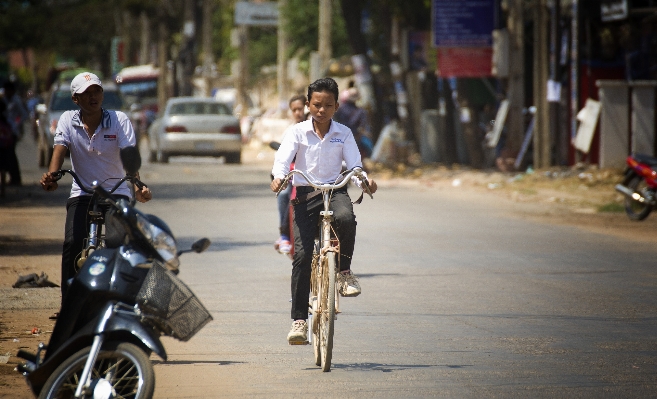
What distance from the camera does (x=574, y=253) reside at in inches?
455

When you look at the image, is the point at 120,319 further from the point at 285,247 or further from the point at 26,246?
the point at 26,246

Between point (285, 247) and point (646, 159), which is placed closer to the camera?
point (285, 247)

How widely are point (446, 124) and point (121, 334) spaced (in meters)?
23.3

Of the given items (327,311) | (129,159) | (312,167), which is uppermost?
(129,159)

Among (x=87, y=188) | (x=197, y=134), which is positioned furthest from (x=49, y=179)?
(x=197, y=134)

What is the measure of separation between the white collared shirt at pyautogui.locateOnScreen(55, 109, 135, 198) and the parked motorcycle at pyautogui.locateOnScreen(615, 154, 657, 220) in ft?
32.0

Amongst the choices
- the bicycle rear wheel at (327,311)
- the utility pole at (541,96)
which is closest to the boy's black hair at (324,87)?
the bicycle rear wheel at (327,311)

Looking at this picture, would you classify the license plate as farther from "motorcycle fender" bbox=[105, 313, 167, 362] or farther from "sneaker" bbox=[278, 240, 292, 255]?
"motorcycle fender" bbox=[105, 313, 167, 362]

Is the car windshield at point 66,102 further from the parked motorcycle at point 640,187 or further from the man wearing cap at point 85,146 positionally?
the man wearing cap at point 85,146

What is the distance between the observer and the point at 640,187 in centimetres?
1511

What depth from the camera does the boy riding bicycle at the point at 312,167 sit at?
6.39 metres

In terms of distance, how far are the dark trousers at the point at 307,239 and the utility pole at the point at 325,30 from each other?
23.2 metres

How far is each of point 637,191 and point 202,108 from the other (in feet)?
51.6

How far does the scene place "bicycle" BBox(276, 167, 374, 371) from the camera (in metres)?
5.95
